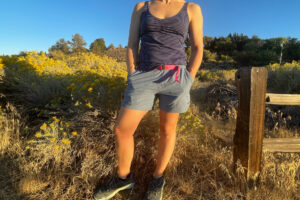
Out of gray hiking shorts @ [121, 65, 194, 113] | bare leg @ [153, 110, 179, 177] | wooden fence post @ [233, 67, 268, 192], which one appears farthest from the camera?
wooden fence post @ [233, 67, 268, 192]

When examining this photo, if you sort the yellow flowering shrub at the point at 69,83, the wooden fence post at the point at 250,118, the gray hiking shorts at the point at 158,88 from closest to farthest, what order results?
the gray hiking shorts at the point at 158,88, the wooden fence post at the point at 250,118, the yellow flowering shrub at the point at 69,83

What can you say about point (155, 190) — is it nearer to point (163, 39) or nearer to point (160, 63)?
point (160, 63)

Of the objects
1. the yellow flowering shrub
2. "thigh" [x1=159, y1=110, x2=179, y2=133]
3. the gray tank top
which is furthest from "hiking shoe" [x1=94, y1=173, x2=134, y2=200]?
the gray tank top

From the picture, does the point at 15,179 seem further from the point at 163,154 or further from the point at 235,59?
the point at 235,59

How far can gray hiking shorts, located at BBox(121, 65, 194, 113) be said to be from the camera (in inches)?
54.4

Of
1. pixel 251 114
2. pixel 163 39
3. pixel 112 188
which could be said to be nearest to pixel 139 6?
pixel 163 39

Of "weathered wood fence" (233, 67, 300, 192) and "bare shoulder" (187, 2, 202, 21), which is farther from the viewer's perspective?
"weathered wood fence" (233, 67, 300, 192)

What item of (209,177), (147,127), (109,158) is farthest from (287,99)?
(109,158)

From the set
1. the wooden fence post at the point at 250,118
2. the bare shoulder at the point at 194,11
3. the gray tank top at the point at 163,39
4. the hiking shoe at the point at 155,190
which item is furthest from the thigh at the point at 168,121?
the bare shoulder at the point at 194,11

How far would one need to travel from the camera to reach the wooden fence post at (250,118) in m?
1.62

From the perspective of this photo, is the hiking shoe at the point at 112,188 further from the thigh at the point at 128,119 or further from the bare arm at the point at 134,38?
the bare arm at the point at 134,38

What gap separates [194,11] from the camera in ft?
4.83

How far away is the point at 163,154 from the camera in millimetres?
1647

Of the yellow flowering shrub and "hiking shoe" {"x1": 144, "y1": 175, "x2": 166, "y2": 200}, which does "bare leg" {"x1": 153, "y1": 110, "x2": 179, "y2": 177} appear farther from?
the yellow flowering shrub
